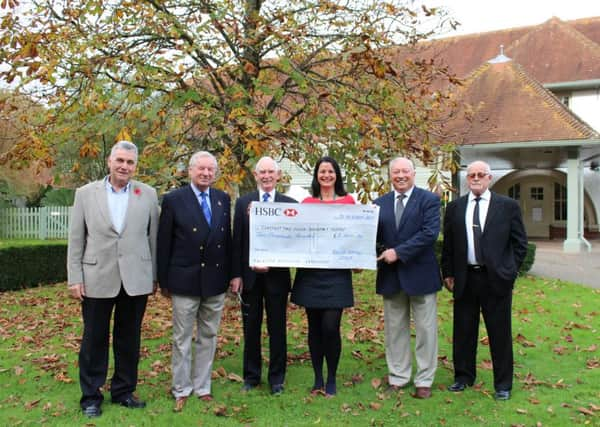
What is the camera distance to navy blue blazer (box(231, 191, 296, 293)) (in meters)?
5.02

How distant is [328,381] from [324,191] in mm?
1778

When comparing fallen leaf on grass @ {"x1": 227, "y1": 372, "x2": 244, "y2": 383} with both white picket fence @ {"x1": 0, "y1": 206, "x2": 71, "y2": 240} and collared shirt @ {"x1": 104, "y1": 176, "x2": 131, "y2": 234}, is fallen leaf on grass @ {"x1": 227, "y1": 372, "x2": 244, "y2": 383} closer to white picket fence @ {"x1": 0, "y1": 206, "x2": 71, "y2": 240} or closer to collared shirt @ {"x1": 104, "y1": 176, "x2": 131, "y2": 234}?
collared shirt @ {"x1": 104, "y1": 176, "x2": 131, "y2": 234}

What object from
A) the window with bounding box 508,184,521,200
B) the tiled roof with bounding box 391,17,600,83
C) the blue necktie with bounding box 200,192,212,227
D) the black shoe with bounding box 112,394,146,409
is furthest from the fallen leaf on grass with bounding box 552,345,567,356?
the window with bounding box 508,184,521,200

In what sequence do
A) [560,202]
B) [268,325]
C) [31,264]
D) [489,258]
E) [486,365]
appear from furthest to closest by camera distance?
[560,202], [31,264], [486,365], [268,325], [489,258]

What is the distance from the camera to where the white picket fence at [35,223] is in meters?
24.9

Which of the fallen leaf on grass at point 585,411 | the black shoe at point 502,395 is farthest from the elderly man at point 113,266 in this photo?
the fallen leaf on grass at point 585,411

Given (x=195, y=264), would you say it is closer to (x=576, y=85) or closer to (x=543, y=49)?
(x=576, y=85)

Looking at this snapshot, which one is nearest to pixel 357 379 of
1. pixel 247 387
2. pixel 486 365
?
pixel 247 387

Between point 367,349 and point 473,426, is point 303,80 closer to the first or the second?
point 367,349

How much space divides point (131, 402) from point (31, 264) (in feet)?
31.2

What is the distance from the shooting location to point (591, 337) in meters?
7.59

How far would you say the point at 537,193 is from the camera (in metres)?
27.7

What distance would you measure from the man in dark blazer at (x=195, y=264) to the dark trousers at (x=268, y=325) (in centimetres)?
33

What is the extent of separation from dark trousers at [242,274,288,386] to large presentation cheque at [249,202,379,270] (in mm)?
330
